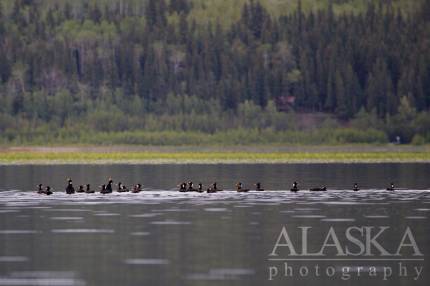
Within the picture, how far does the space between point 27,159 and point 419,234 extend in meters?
122

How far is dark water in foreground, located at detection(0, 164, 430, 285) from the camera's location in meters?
46.1

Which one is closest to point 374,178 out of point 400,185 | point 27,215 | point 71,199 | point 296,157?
point 400,185

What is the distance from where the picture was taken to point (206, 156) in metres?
181

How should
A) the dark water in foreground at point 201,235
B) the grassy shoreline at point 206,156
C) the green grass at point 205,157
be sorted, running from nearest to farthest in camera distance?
the dark water in foreground at point 201,235
the grassy shoreline at point 206,156
the green grass at point 205,157

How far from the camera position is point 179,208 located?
7675 centimetres

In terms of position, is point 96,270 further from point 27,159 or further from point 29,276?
point 27,159

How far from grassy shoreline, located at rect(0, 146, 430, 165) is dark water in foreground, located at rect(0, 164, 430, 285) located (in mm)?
73382

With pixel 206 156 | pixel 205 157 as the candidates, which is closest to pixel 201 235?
pixel 205 157

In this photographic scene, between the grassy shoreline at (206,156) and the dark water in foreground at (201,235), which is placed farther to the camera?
the grassy shoreline at (206,156)

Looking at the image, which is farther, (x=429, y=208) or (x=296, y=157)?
(x=296, y=157)

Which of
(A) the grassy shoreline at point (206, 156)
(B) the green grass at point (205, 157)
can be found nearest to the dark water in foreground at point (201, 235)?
(A) the grassy shoreline at point (206, 156)

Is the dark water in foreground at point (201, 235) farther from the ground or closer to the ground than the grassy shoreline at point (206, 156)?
closer to the ground

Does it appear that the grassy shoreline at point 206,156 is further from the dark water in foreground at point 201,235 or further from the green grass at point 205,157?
the dark water in foreground at point 201,235

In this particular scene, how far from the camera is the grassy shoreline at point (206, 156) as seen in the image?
171750 millimetres
